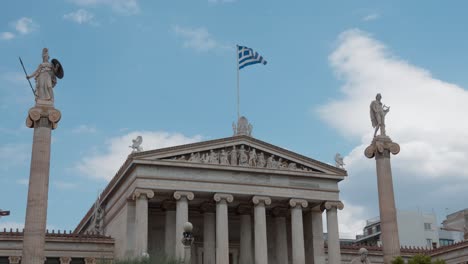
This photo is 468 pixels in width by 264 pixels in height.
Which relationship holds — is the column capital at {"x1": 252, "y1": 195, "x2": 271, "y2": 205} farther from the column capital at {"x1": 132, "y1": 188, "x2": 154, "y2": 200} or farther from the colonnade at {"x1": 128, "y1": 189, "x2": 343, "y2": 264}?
the column capital at {"x1": 132, "y1": 188, "x2": 154, "y2": 200}

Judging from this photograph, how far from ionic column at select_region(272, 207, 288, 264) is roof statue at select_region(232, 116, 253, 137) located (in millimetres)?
6871

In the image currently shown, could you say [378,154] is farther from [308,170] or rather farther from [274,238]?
[274,238]

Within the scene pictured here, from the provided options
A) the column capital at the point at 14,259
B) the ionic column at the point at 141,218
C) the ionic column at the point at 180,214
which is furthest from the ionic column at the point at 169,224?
the column capital at the point at 14,259

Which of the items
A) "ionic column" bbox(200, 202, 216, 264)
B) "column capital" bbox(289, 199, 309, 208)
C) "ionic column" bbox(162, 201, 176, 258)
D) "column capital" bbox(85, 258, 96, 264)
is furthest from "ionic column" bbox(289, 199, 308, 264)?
"column capital" bbox(85, 258, 96, 264)

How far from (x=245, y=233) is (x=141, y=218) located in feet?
31.7

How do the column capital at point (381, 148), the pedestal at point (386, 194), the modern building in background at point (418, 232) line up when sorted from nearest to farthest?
the pedestal at point (386, 194)
the column capital at point (381, 148)
the modern building in background at point (418, 232)

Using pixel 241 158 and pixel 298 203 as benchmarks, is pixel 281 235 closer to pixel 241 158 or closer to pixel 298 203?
pixel 298 203

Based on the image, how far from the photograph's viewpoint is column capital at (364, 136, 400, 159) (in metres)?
40.3

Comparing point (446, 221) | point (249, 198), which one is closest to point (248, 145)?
point (249, 198)

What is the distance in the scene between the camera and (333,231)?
185 feet

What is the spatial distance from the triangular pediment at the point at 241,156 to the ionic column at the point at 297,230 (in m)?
2.67

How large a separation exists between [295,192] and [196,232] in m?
9.26

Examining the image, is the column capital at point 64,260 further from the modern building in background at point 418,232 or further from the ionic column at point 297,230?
the modern building in background at point 418,232

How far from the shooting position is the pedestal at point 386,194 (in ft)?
126
